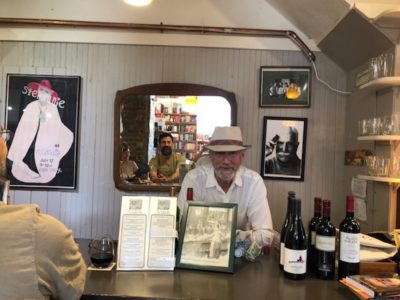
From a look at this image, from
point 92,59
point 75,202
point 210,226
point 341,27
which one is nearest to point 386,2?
point 341,27

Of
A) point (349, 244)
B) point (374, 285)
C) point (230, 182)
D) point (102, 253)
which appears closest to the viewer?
point (374, 285)

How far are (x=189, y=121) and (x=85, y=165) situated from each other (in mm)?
937

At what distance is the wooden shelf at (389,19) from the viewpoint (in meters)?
2.04

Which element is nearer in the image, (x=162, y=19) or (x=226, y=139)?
(x=226, y=139)

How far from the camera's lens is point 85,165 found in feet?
9.67

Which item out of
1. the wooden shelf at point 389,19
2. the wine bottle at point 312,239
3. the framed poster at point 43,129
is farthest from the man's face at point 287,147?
the framed poster at point 43,129

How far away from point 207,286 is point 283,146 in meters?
1.80

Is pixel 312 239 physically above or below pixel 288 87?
below

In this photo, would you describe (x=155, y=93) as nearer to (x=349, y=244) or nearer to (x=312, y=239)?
(x=312, y=239)

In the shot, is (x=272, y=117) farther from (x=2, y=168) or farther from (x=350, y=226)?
(x=2, y=168)

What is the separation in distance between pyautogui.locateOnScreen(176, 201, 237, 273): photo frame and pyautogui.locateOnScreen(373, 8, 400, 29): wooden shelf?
4.84ft

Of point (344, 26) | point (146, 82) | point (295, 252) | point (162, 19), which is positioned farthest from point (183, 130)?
point (295, 252)

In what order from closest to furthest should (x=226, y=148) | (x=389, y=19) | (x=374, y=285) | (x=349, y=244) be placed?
1. (x=374, y=285)
2. (x=349, y=244)
3. (x=389, y=19)
4. (x=226, y=148)

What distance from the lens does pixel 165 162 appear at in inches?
113
